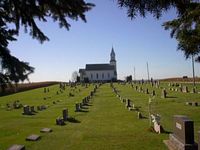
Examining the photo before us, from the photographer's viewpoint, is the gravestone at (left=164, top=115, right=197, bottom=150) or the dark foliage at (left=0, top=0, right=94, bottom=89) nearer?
the dark foliage at (left=0, top=0, right=94, bottom=89)

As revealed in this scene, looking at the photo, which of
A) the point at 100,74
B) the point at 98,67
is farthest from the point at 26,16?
the point at 98,67

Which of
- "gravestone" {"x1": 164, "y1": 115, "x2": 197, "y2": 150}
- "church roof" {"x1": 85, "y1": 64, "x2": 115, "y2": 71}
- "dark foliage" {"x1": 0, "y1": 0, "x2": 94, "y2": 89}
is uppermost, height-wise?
"church roof" {"x1": 85, "y1": 64, "x2": 115, "y2": 71}

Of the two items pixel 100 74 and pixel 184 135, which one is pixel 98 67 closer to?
pixel 100 74

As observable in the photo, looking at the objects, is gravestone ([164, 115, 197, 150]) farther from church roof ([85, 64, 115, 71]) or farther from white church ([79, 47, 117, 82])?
church roof ([85, 64, 115, 71])

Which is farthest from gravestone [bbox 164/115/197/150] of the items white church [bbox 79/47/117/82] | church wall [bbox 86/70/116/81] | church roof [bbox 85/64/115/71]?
church roof [bbox 85/64/115/71]

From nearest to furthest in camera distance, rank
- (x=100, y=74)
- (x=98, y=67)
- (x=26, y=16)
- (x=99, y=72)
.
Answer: (x=26, y=16) → (x=100, y=74) → (x=99, y=72) → (x=98, y=67)

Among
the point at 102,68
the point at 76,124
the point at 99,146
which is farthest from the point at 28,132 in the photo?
the point at 102,68

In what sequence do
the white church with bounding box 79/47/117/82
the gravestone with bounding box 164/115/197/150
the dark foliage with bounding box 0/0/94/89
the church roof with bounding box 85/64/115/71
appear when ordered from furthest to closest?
1. the church roof with bounding box 85/64/115/71
2. the white church with bounding box 79/47/117/82
3. the gravestone with bounding box 164/115/197/150
4. the dark foliage with bounding box 0/0/94/89

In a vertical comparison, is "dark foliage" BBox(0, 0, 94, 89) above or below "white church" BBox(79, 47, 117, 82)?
below

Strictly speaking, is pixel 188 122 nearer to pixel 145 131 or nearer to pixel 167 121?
pixel 145 131

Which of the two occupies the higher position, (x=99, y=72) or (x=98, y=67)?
(x=98, y=67)

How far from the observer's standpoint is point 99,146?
1585cm

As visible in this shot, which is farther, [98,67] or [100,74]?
[98,67]

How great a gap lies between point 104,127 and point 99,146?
5.70 meters
